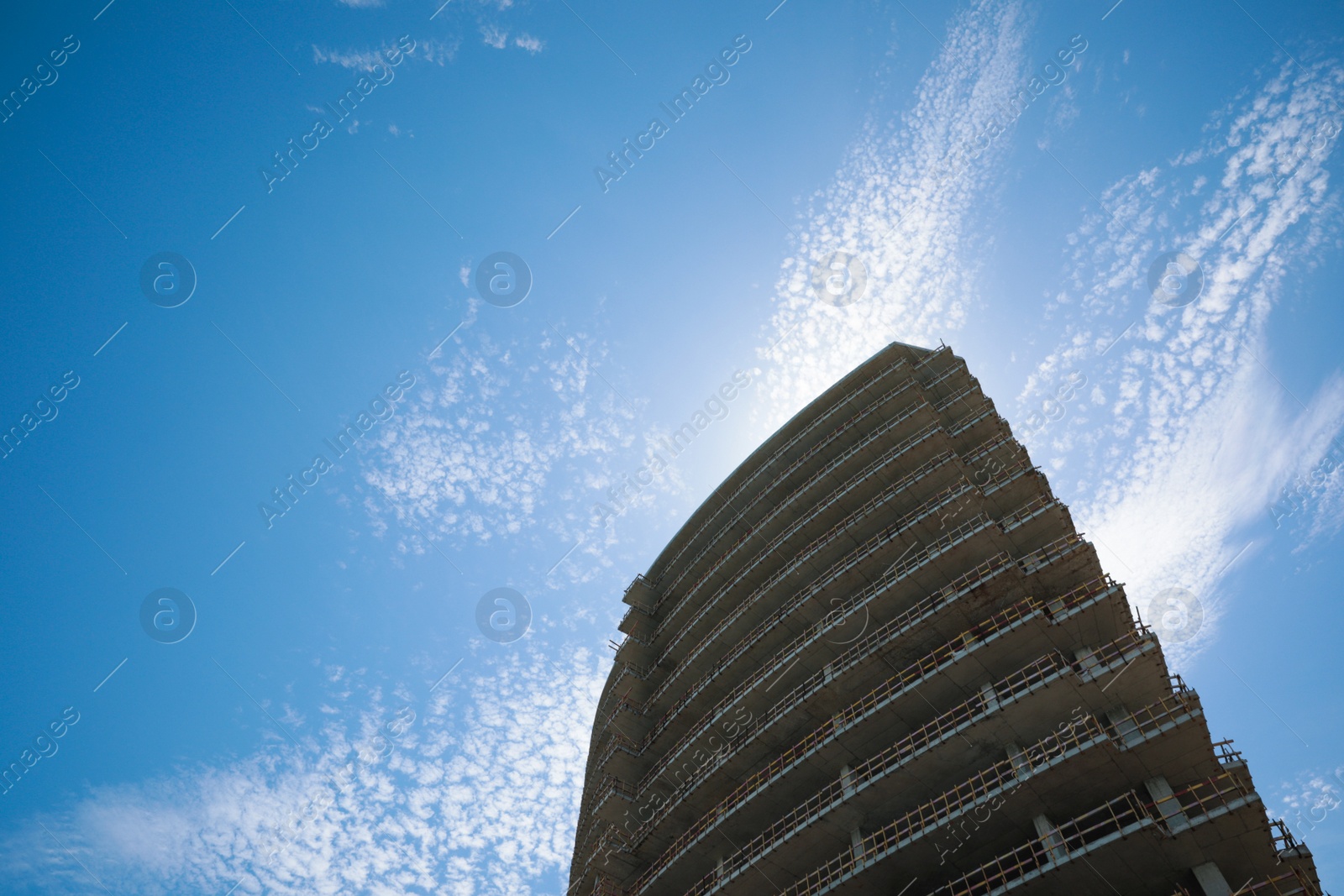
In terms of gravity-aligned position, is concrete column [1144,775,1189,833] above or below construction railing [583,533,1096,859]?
below

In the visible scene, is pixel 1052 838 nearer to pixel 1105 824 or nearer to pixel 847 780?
pixel 1105 824

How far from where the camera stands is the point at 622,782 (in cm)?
1973

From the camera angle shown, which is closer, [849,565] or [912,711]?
[912,711]

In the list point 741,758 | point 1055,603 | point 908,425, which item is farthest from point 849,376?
point 741,758

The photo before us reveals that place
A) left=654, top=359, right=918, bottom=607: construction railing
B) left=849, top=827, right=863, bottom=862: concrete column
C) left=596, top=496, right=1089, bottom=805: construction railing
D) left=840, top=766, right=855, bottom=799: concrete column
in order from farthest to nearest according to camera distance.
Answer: left=654, top=359, right=918, bottom=607: construction railing, left=596, top=496, right=1089, bottom=805: construction railing, left=840, top=766, right=855, bottom=799: concrete column, left=849, top=827, right=863, bottom=862: concrete column

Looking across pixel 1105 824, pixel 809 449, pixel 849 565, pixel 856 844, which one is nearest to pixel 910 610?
pixel 849 565

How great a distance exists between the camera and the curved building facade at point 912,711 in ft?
35.2

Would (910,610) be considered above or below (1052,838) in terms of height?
above

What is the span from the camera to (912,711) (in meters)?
13.8

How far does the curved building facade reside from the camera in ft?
35.2

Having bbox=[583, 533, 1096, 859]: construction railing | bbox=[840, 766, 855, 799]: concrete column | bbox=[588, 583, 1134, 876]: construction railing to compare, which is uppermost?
bbox=[583, 533, 1096, 859]: construction railing

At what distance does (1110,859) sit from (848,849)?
516 centimetres

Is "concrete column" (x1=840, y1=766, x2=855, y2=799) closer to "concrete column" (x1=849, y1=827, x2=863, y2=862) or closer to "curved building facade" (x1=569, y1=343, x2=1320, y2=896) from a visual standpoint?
"curved building facade" (x1=569, y1=343, x2=1320, y2=896)

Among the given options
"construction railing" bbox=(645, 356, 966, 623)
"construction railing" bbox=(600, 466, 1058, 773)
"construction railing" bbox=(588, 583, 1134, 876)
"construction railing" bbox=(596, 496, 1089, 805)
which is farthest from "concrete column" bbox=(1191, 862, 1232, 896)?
"construction railing" bbox=(645, 356, 966, 623)
